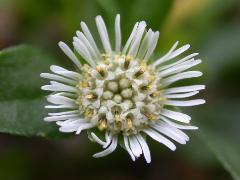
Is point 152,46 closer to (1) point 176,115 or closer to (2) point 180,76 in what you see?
(2) point 180,76

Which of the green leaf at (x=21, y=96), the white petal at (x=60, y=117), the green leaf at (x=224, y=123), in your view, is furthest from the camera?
the green leaf at (x=224, y=123)

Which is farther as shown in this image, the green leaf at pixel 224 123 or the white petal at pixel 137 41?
the green leaf at pixel 224 123

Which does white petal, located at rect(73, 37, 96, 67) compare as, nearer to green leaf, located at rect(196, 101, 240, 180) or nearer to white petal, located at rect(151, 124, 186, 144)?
white petal, located at rect(151, 124, 186, 144)

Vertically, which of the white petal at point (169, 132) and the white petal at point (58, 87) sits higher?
the white petal at point (58, 87)

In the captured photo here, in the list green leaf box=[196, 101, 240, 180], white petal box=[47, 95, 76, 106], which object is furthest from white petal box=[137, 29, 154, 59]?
green leaf box=[196, 101, 240, 180]

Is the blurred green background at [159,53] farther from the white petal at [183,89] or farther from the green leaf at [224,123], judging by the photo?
the white petal at [183,89]

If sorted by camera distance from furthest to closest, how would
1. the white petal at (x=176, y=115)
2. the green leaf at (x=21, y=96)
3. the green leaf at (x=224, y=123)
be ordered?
1. the green leaf at (x=224, y=123)
2. the green leaf at (x=21, y=96)
3. the white petal at (x=176, y=115)

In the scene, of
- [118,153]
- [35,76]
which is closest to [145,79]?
[35,76]

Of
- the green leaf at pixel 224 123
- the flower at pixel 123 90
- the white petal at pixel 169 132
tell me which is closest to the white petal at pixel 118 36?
the flower at pixel 123 90
